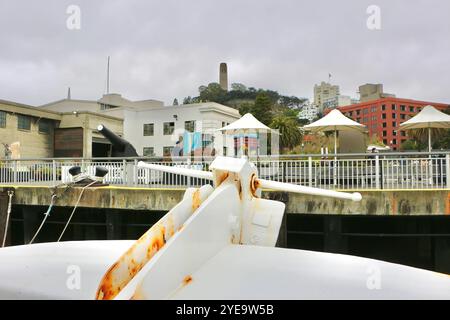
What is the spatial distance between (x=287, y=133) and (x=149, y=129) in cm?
1316

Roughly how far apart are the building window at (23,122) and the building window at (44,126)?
1240mm

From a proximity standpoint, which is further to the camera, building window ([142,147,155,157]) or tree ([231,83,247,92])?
tree ([231,83,247,92])

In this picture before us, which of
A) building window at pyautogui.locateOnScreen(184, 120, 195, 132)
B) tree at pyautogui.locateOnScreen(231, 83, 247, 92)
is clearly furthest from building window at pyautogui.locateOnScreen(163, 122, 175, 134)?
tree at pyautogui.locateOnScreen(231, 83, 247, 92)

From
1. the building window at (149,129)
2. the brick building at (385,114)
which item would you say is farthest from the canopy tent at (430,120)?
the brick building at (385,114)

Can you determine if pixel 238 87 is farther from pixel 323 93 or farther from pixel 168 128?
pixel 168 128

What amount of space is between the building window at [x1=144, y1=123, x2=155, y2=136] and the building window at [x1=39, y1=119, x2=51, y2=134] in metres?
8.49

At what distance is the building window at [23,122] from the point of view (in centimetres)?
2923

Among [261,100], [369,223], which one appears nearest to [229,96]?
[261,100]

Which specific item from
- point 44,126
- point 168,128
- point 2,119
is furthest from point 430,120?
point 44,126

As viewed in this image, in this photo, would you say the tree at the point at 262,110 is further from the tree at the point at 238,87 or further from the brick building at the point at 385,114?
the tree at the point at 238,87

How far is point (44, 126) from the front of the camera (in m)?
31.8

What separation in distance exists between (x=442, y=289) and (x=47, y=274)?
324 cm

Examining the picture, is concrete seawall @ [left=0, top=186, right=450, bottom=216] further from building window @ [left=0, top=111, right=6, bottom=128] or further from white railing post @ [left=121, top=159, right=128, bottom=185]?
building window @ [left=0, top=111, right=6, bottom=128]

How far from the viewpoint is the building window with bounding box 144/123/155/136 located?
36781 mm
